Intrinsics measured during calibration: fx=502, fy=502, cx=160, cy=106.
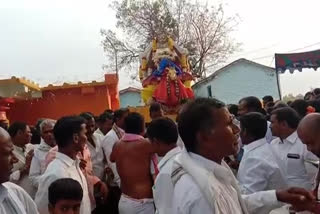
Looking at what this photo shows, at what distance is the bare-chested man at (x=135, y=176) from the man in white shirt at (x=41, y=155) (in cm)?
81

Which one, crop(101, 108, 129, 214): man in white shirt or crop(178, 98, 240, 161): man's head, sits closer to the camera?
crop(178, 98, 240, 161): man's head

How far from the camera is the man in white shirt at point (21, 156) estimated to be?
571 centimetres

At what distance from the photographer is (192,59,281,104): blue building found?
120ft

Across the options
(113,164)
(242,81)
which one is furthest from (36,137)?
(242,81)

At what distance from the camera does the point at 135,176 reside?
18.5 ft

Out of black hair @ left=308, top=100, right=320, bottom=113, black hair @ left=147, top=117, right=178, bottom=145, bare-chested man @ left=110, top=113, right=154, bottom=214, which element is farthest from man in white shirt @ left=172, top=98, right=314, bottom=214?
black hair @ left=308, top=100, right=320, bottom=113

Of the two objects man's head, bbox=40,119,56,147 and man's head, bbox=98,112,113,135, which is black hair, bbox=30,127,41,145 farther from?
man's head, bbox=40,119,56,147

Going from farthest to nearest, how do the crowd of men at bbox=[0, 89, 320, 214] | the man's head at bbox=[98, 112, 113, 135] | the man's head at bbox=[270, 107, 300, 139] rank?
1. the man's head at bbox=[98, 112, 113, 135]
2. the man's head at bbox=[270, 107, 300, 139]
3. the crowd of men at bbox=[0, 89, 320, 214]

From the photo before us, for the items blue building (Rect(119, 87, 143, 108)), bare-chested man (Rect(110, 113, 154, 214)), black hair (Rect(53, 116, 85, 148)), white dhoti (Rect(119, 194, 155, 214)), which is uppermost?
blue building (Rect(119, 87, 143, 108))

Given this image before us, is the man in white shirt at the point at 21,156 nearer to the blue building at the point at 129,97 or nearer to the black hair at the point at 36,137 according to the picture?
the black hair at the point at 36,137

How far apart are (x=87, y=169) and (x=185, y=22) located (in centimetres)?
2770

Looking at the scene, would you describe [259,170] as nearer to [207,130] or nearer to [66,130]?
[66,130]

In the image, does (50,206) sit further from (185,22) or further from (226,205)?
(185,22)

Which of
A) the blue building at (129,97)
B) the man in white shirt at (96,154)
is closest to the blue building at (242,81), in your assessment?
the blue building at (129,97)
